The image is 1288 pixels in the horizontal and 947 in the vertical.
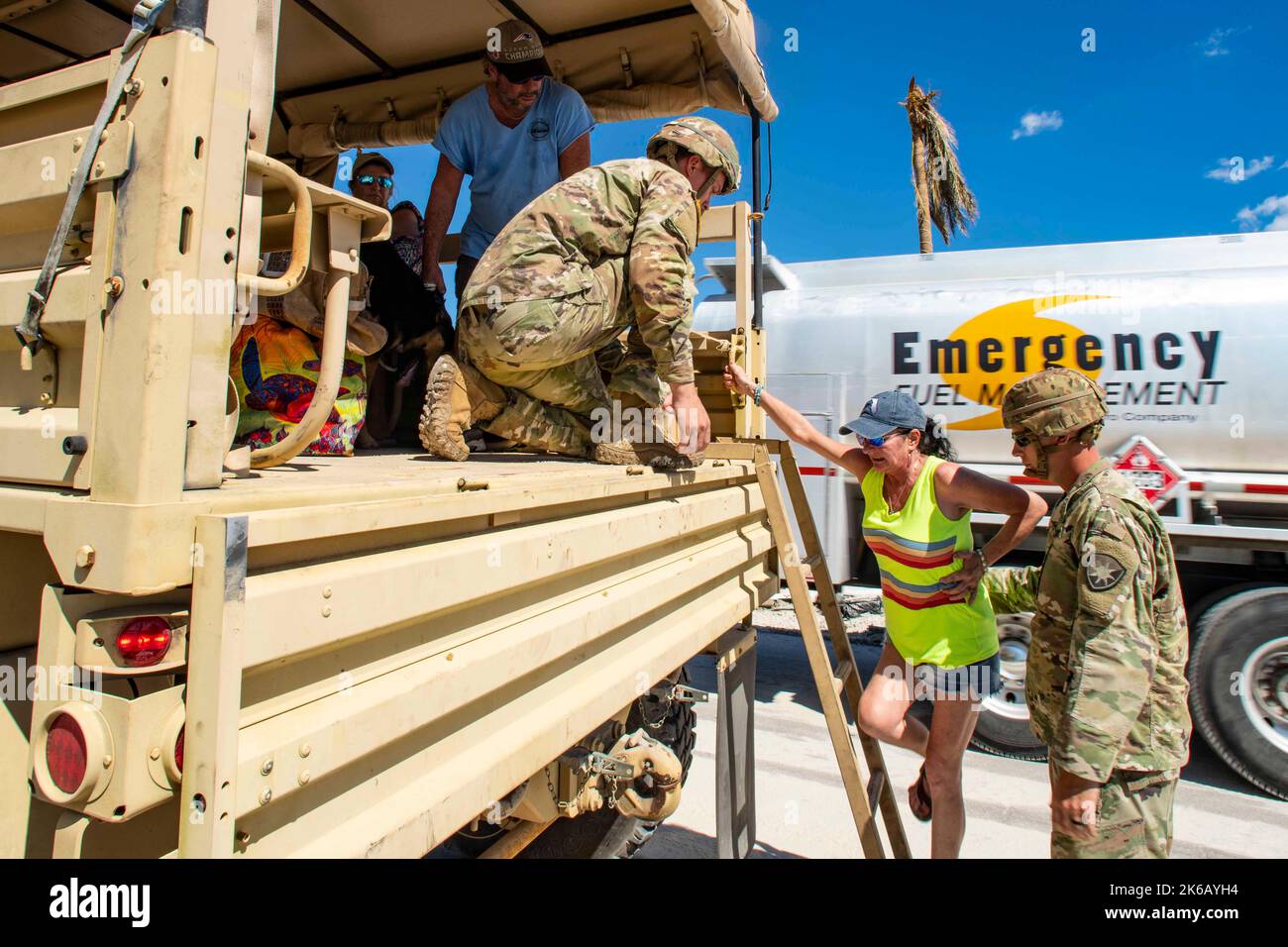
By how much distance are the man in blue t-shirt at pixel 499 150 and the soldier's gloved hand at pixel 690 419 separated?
117cm

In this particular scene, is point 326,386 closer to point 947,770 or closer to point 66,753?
point 66,753

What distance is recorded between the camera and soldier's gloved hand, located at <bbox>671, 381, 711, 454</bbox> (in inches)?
94.6

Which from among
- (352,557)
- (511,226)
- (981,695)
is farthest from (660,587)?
(981,695)

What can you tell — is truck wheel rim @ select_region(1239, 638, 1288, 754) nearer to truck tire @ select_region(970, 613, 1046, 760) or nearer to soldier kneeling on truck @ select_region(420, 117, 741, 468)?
truck tire @ select_region(970, 613, 1046, 760)

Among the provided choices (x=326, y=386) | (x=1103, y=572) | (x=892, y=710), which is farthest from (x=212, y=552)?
(x=892, y=710)

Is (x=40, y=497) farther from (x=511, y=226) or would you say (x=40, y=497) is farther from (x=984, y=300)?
(x=984, y=300)

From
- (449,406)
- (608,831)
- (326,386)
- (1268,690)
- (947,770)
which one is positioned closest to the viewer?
(326,386)

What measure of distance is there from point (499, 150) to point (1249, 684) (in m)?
4.53

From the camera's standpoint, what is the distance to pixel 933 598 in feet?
9.45

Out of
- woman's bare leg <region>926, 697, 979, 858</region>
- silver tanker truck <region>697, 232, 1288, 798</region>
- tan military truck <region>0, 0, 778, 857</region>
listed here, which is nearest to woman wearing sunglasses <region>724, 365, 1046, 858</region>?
woman's bare leg <region>926, 697, 979, 858</region>

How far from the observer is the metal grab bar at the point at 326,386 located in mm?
1546

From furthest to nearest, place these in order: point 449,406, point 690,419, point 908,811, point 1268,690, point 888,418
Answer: point 1268,690 < point 908,811 < point 888,418 < point 690,419 < point 449,406

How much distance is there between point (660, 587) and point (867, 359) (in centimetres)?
367

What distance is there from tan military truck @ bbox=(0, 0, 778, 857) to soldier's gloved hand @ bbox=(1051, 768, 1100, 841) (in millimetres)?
1240
